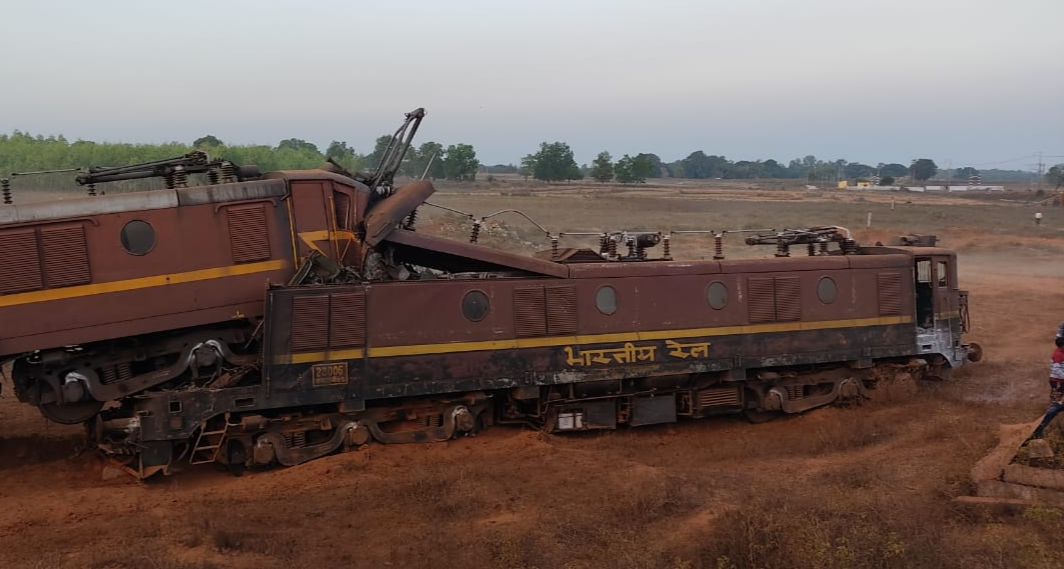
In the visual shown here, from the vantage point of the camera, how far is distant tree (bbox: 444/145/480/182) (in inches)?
3265

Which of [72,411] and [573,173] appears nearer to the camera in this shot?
[72,411]

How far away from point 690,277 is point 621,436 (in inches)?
115

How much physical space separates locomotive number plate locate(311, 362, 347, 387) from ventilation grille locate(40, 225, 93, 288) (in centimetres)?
315

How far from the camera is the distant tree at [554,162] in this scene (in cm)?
10100

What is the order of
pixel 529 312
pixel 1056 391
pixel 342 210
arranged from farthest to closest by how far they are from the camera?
pixel 529 312
pixel 342 210
pixel 1056 391

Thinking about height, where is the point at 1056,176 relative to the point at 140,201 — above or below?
below

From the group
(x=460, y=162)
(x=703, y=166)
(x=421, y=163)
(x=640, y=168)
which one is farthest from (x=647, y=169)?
(x=703, y=166)

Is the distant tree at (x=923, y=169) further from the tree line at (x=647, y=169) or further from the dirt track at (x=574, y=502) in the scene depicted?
the dirt track at (x=574, y=502)

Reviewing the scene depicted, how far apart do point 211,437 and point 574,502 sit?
17.0 ft

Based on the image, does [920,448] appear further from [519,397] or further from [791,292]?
[519,397]

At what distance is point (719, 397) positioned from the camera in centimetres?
1351

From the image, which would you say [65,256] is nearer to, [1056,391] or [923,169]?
[1056,391]

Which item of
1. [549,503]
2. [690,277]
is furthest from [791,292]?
[549,503]

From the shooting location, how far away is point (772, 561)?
7582 mm
